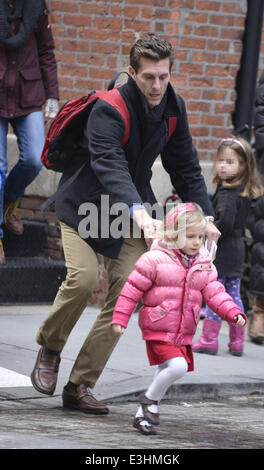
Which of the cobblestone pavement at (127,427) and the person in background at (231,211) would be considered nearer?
the cobblestone pavement at (127,427)

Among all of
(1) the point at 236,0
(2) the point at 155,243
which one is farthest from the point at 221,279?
(1) the point at 236,0

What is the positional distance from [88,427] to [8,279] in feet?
11.6

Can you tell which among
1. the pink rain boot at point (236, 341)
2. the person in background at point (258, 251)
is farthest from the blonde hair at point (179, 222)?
the person in background at point (258, 251)

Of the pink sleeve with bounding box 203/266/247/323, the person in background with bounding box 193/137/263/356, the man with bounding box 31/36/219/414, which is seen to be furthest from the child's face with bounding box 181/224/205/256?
the person in background with bounding box 193/137/263/356

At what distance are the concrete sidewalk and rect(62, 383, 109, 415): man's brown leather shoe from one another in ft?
0.58

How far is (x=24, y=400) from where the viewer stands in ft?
18.5

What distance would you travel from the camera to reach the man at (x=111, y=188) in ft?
16.5

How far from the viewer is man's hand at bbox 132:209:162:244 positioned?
4.74 m

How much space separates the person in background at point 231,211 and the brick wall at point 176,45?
2131 mm

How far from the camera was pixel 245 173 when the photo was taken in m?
7.33

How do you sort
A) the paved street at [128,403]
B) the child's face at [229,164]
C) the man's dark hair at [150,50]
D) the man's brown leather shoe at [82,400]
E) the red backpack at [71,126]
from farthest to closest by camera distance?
the child's face at [229,164], the man's brown leather shoe at [82,400], the red backpack at [71,126], the man's dark hair at [150,50], the paved street at [128,403]

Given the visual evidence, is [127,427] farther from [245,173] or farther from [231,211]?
[245,173]

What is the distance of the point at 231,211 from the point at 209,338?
35.2 inches

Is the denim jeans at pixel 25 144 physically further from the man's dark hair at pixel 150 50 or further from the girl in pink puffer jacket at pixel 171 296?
the girl in pink puffer jacket at pixel 171 296
